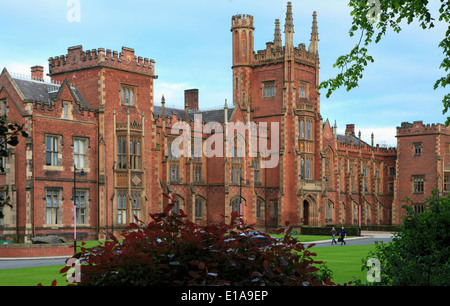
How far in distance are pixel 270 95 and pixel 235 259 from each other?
5462cm

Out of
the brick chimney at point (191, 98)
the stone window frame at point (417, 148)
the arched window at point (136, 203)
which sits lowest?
the arched window at point (136, 203)

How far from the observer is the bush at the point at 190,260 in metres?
6.39

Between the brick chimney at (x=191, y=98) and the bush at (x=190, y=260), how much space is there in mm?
54976

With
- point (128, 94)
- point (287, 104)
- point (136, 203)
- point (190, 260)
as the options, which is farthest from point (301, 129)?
point (190, 260)

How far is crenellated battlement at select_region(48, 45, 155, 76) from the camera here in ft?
143

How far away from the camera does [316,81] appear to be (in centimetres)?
6356

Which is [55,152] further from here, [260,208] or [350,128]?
[350,128]

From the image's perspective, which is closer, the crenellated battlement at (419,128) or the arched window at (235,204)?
the arched window at (235,204)

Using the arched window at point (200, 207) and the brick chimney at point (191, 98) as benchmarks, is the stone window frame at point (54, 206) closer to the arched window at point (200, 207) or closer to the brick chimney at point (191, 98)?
the arched window at point (200, 207)

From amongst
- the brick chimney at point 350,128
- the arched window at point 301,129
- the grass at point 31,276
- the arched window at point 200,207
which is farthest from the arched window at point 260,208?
the grass at point 31,276

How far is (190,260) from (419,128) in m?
72.9

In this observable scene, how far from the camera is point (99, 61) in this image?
141 ft

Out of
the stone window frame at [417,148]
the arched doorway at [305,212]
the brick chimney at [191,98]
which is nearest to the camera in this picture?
the brick chimney at [191,98]

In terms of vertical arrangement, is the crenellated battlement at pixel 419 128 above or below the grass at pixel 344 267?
above
